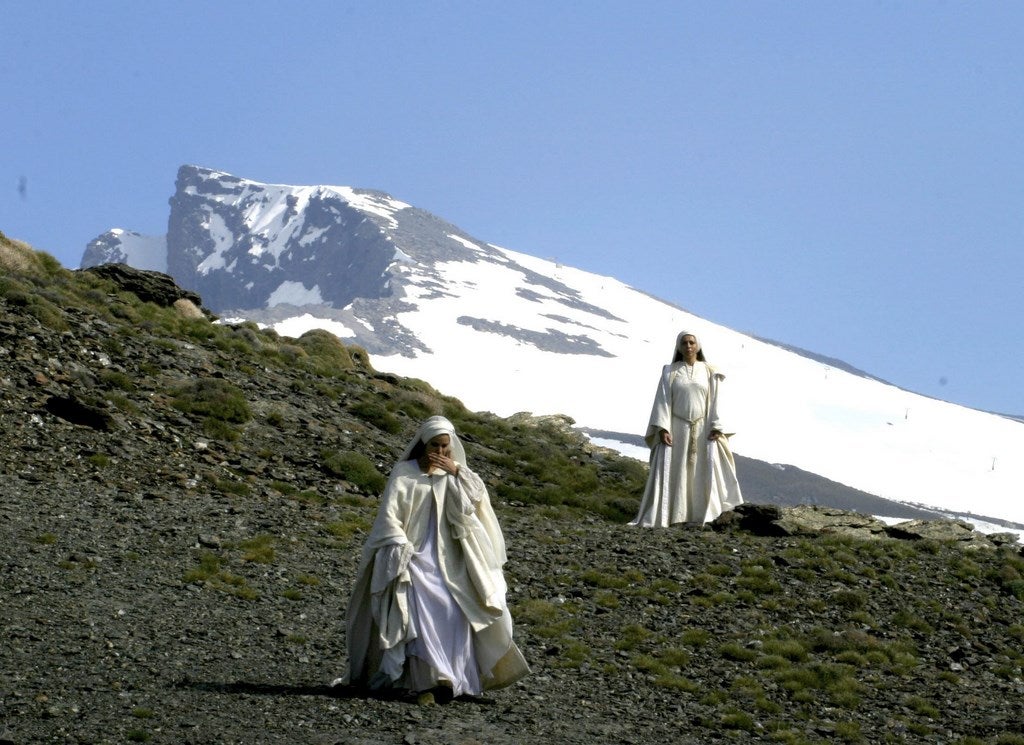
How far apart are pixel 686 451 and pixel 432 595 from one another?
12622 mm

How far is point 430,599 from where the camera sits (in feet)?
42.7

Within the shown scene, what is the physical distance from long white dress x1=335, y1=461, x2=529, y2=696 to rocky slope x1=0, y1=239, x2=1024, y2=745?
13.4 inches

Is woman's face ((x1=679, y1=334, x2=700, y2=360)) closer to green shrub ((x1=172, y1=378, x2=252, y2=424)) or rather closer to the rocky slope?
the rocky slope

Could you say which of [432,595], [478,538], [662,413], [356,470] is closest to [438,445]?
[478,538]

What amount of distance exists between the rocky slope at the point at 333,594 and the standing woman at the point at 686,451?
1002mm

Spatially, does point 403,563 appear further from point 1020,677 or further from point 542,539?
point 542,539

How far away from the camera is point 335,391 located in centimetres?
3441

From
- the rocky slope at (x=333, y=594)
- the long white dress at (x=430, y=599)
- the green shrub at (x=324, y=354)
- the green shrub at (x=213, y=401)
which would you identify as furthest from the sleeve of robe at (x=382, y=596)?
the green shrub at (x=324, y=354)

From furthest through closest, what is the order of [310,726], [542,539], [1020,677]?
[542,539] < [1020,677] < [310,726]

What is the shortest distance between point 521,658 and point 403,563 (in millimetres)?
1349

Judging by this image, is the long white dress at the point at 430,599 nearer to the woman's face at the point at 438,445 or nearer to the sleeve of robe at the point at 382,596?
the sleeve of robe at the point at 382,596

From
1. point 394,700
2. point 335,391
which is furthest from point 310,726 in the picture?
point 335,391

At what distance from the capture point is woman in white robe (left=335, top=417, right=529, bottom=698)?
12.9m

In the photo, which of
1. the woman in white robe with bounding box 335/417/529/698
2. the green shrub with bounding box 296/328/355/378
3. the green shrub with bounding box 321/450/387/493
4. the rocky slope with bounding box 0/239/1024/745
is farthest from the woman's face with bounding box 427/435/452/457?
the green shrub with bounding box 296/328/355/378
